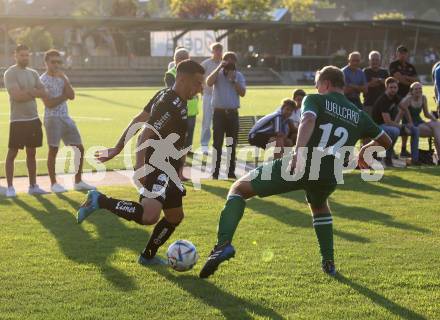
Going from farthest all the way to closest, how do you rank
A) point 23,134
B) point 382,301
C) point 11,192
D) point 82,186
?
1. point 82,186
2. point 11,192
3. point 23,134
4. point 382,301

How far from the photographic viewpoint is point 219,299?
565 centimetres

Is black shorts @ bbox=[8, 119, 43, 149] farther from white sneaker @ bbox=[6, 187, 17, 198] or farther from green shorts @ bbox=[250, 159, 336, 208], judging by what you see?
green shorts @ bbox=[250, 159, 336, 208]

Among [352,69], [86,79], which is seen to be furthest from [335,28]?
[352,69]

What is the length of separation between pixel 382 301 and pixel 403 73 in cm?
1012

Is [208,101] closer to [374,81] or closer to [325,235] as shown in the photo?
[374,81]

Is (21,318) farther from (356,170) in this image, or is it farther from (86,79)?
(86,79)

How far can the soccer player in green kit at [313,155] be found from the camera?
5.87m

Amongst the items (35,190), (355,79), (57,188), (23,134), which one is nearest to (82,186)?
(57,188)

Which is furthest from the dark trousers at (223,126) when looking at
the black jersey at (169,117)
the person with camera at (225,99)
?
the black jersey at (169,117)

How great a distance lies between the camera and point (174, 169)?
625 centimetres

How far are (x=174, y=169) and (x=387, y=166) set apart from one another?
8.20 meters

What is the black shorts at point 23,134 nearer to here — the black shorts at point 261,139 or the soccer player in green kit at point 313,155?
the black shorts at point 261,139

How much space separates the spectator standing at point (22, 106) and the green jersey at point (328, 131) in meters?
5.43

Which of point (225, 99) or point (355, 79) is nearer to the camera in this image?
point (225, 99)
